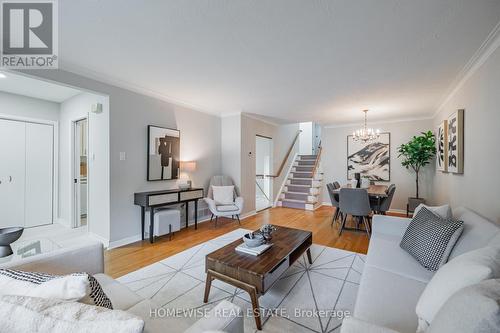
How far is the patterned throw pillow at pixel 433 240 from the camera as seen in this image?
1.63 meters

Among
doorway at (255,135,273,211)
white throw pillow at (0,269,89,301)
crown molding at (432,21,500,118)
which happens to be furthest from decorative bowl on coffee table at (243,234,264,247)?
doorway at (255,135,273,211)

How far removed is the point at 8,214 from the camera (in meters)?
3.72

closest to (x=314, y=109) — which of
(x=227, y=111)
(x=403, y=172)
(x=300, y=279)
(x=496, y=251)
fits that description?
(x=227, y=111)

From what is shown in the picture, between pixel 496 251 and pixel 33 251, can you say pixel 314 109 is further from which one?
pixel 33 251

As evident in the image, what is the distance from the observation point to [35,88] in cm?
356

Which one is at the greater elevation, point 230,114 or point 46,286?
point 230,114

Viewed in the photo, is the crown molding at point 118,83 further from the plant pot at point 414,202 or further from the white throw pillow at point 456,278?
the plant pot at point 414,202

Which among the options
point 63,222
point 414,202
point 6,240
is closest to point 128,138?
point 6,240

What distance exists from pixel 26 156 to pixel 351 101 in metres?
5.93

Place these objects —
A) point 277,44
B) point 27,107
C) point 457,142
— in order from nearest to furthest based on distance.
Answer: point 277,44 < point 457,142 < point 27,107

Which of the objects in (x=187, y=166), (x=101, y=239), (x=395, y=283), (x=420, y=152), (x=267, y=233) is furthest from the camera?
(x=420, y=152)

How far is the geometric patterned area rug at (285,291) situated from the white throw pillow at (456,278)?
2.65 ft

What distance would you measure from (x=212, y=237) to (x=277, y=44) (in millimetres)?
2954

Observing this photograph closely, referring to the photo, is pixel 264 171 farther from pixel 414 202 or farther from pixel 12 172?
pixel 12 172
